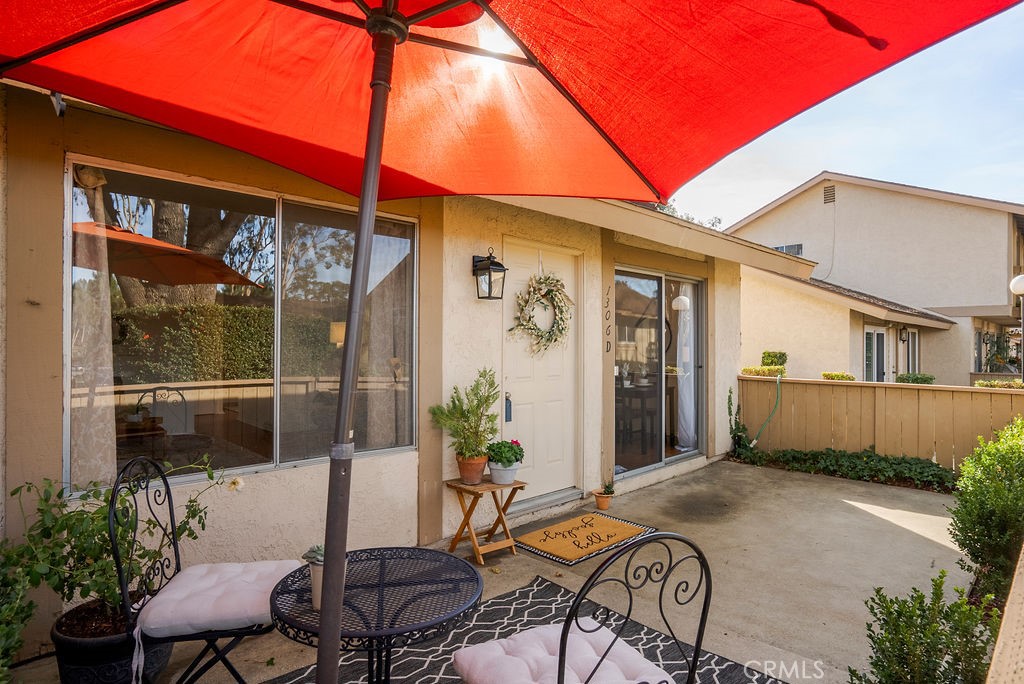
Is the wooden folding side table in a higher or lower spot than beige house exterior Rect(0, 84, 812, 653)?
lower

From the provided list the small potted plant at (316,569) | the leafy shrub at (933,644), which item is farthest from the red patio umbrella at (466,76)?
the leafy shrub at (933,644)

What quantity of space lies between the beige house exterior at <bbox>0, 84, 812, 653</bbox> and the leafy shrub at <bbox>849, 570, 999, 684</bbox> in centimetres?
269

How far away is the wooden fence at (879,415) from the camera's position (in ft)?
18.4

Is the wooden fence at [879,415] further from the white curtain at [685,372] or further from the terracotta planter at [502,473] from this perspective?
the terracotta planter at [502,473]

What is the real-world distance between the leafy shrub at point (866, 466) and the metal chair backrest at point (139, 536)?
6415mm

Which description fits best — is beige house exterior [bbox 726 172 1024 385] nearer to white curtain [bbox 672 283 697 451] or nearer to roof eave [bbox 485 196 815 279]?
roof eave [bbox 485 196 815 279]

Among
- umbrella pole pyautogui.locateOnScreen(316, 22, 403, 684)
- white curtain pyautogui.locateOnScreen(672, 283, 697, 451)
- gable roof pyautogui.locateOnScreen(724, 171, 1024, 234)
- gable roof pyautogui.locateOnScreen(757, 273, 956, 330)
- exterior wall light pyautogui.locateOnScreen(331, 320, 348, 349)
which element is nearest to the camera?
Answer: umbrella pole pyautogui.locateOnScreen(316, 22, 403, 684)

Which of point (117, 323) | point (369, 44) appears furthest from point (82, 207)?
point (369, 44)

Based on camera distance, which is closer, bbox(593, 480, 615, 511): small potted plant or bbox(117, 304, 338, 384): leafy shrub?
bbox(117, 304, 338, 384): leafy shrub

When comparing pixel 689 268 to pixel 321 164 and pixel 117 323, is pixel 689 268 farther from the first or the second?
pixel 117 323

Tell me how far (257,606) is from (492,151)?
183 centimetres

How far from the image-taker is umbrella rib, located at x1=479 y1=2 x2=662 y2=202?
4.48ft

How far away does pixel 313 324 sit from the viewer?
125 inches

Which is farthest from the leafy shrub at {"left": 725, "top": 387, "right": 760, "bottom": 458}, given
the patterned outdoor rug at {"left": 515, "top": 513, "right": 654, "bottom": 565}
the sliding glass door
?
the patterned outdoor rug at {"left": 515, "top": 513, "right": 654, "bottom": 565}
